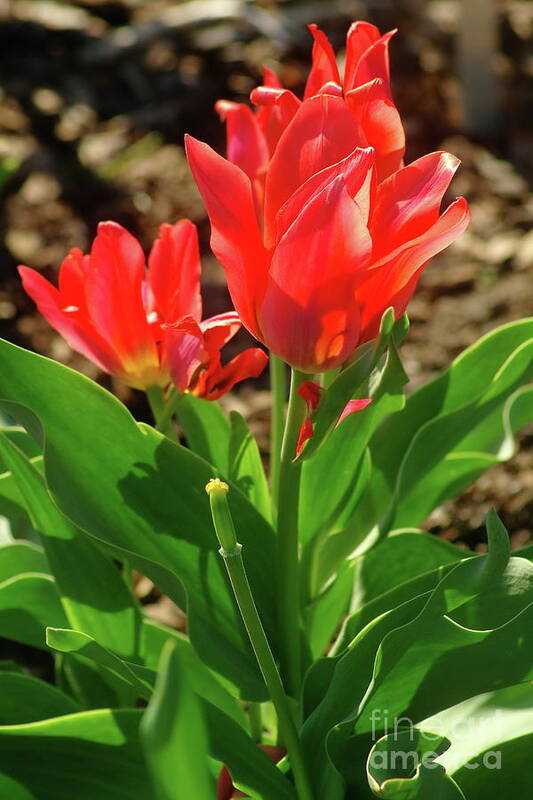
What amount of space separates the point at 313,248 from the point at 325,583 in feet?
1.65

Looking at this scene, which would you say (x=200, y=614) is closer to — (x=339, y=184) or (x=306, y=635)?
(x=306, y=635)

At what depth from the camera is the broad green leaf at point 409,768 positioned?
0.74 meters

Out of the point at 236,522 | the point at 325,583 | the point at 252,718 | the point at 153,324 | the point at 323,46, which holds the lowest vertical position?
the point at 252,718

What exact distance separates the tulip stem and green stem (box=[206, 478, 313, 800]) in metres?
0.09

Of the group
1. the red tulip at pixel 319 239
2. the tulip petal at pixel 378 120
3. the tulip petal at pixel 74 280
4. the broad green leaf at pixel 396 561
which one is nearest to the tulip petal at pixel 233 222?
the red tulip at pixel 319 239

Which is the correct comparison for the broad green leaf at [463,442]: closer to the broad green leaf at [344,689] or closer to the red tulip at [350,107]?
the broad green leaf at [344,689]

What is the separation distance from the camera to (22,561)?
3.65 ft

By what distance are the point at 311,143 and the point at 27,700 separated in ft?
2.04

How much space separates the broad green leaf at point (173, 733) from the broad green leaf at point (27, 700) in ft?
1.56

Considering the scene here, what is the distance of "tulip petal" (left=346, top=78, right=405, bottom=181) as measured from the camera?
30.2 inches

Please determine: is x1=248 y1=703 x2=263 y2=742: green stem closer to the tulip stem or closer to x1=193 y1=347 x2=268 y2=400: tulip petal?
the tulip stem

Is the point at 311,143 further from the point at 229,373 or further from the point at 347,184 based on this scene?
the point at 229,373

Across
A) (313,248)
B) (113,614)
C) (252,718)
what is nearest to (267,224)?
(313,248)

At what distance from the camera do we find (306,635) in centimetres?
106
